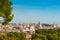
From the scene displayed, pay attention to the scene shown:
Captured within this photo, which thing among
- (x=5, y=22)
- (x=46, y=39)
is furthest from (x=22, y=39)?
(x=5, y=22)

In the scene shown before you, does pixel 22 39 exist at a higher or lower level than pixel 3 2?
lower

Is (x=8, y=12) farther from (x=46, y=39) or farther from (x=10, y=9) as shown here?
(x=46, y=39)

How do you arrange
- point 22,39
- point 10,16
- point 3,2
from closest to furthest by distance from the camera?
point 3,2 < point 10,16 < point 22,39

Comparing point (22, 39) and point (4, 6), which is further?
point (22, 39)

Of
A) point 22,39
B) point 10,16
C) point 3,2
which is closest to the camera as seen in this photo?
point 3,2

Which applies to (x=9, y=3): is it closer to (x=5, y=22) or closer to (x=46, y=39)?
(x=5, y=22)

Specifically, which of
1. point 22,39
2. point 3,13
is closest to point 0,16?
point 3,13
